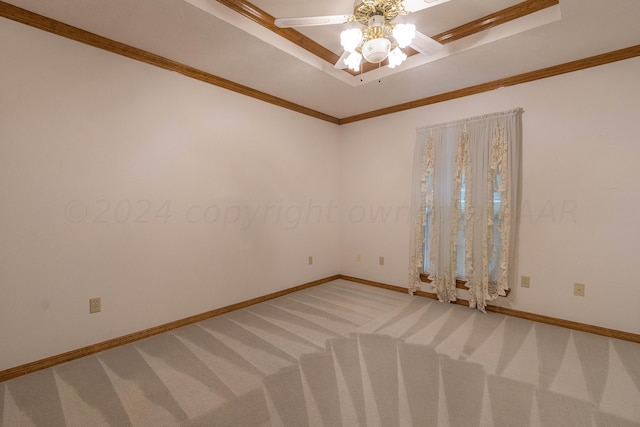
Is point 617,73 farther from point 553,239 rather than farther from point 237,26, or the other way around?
point 237,26

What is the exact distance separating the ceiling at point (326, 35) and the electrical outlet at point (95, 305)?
210cm

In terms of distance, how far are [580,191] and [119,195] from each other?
414cm

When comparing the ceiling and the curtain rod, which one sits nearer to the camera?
the ceiling

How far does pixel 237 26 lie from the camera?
223cm

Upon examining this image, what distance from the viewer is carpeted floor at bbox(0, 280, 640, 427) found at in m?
1.67

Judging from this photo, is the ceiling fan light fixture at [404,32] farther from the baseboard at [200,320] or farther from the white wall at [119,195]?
the baseboard at [200,320]

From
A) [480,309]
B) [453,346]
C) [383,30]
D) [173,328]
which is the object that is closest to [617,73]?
[383,30]

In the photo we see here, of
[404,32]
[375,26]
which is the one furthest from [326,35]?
[404,32]

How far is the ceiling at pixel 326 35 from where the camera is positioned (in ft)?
6.77

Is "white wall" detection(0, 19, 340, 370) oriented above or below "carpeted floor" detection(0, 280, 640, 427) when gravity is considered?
above

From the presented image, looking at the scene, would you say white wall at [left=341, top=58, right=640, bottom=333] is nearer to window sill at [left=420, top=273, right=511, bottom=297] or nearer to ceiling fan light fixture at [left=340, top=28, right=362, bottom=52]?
window sill at [left=420, top=273, right=511, bottom=297]

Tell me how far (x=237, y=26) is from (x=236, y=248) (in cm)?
213

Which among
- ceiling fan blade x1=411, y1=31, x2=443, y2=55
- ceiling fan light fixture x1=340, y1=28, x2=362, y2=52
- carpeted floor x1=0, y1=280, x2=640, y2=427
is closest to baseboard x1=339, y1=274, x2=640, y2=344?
carpeted floor x1=0, y1=280, x2=640, y2=427

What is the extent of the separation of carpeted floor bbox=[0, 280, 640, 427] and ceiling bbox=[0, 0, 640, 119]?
2.51 meters
